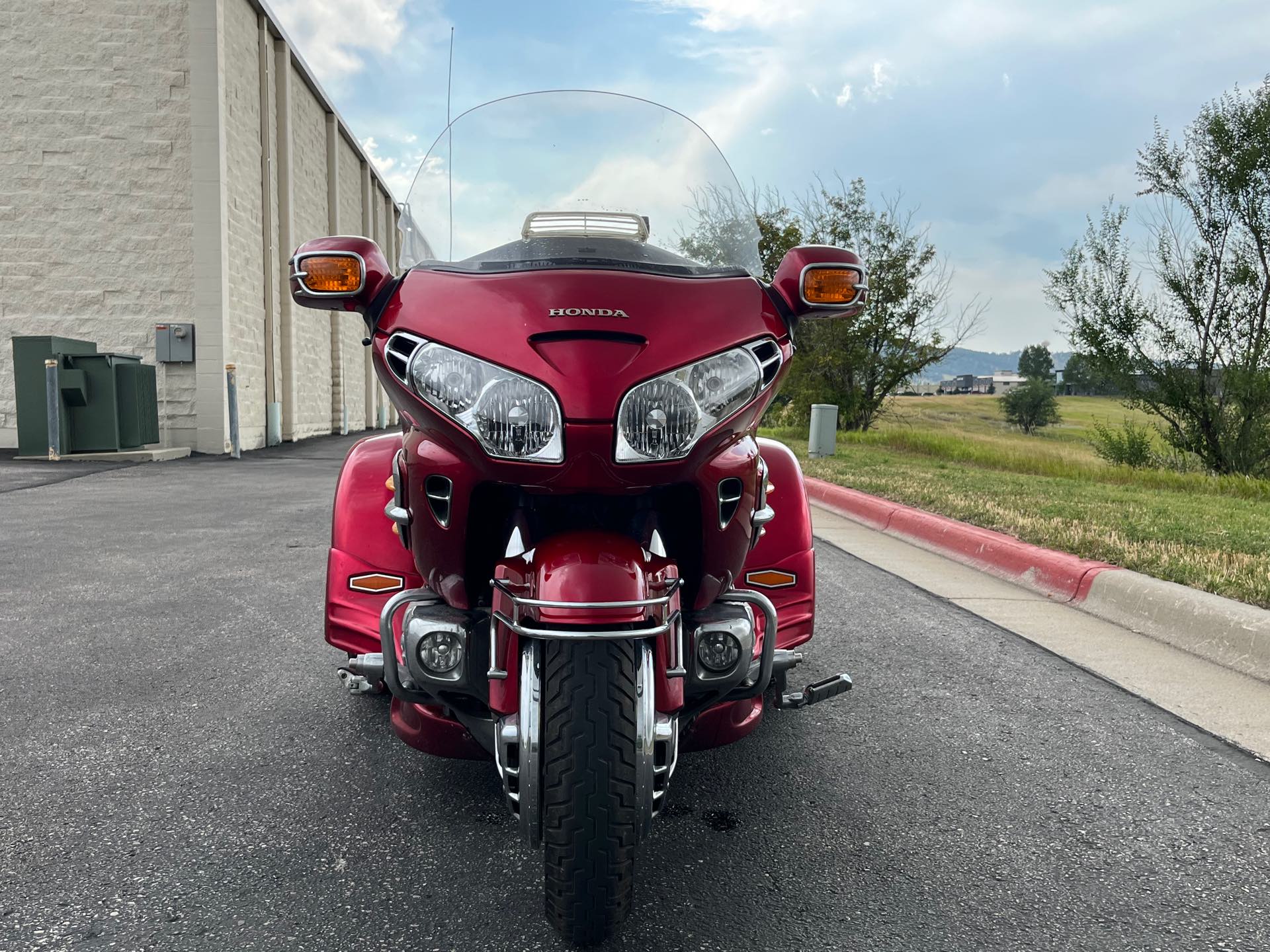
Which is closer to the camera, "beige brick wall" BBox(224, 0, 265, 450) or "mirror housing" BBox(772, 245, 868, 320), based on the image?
"mirror housing" BBox(772, 245, 868, 320)

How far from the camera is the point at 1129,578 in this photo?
4766 millimetres

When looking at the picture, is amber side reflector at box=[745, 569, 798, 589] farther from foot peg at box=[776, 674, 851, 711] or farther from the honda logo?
the honda logo

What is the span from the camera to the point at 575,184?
105 inches

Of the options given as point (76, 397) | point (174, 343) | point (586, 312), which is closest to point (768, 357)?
point (586, 312)

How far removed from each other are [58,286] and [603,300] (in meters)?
16.8

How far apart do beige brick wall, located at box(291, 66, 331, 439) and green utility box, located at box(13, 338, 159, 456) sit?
6.30 meters

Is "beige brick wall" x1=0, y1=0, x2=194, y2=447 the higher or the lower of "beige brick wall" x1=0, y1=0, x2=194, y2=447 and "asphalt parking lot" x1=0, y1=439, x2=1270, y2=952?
the higher

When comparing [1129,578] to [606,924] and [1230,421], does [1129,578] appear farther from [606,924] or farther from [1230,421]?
[1230,421]

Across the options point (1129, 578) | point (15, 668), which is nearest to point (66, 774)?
point (15, 668)

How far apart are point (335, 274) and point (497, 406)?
2.13 feet

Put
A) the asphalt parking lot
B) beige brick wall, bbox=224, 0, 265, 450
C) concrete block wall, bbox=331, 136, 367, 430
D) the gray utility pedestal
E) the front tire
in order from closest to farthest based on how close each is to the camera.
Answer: the front tire, the asphalt parking lot, the gray utility pedestal, beige brick wall, bbox=224, 0, 265, 450, concrete block wall, bbox=331, 136, 367, 430

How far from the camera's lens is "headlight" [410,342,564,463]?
5.94 feet

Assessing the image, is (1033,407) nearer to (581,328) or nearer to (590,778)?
(581,328)

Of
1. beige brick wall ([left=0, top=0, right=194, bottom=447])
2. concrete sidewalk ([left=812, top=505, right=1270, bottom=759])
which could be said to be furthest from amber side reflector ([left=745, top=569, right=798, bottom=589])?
Result: beige brick wall ([left=0, top=0, right=194, bottom=447])
